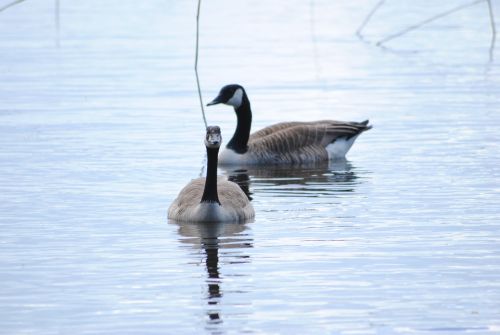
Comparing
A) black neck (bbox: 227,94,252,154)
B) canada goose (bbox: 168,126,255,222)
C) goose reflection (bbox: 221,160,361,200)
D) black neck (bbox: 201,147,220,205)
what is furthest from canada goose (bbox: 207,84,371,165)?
black neck (bbox: 201,147,220,205)

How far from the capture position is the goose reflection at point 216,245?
10916mm

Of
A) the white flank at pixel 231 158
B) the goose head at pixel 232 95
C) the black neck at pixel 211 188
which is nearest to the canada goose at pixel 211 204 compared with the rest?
the black neck at pixel 211 188

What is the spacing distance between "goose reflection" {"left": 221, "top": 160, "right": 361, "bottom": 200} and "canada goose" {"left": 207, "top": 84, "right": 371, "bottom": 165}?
0.68ft

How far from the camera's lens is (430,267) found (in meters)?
11.8

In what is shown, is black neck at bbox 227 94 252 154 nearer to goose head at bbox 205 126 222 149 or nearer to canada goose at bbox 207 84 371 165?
canada goose at bbox 207 84 371 165

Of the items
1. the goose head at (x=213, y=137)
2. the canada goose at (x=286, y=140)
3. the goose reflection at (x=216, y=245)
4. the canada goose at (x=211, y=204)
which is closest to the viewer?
the goose reflection at (x=216, y=245)

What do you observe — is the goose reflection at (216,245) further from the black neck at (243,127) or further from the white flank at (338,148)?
the white flank at (338,148)

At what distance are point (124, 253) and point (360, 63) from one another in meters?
17.0

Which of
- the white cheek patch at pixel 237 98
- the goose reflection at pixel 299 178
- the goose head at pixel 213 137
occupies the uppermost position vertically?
the goose head at pixel 213 137

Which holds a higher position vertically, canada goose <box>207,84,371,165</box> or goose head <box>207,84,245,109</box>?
goose head <box>207,84,245,109</box>

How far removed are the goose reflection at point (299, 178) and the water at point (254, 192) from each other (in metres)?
0.07

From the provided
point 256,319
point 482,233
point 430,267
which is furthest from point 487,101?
point 256,319

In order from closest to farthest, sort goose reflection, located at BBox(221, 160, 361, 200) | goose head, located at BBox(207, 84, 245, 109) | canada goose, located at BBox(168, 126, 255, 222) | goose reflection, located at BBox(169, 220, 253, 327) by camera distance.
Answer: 1. goose reflection, located at BBox(169, 220, 253, 327)
2. canada goose, located at BBox(168, 126, 255, 222)
3. goose reflection, located at BBox(221, 160, 361, 200)
4. goose head, located at BBox(207, 84, 245, 109)

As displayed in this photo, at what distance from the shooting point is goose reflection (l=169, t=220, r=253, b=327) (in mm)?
10916
